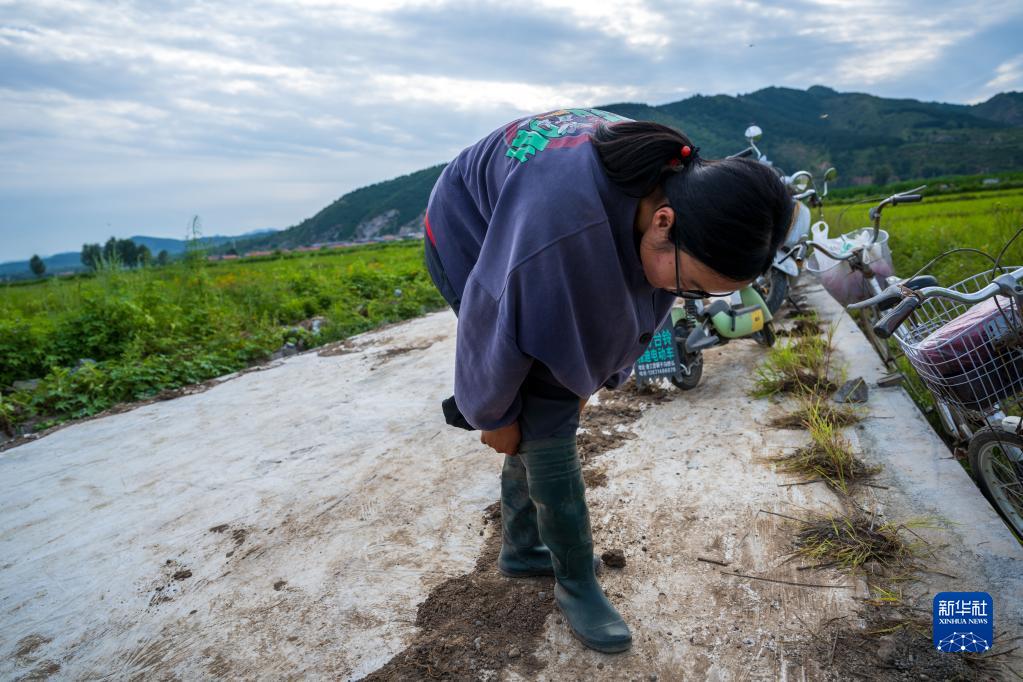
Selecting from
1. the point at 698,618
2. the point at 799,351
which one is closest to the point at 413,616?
the point at 698,618

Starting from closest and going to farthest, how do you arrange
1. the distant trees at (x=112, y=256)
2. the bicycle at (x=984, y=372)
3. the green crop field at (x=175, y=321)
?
1. the bicycle at (x=984, y=372)
2. the green crop field at (x=175, y=321)
3. the distant trees at (x=112, y=256)

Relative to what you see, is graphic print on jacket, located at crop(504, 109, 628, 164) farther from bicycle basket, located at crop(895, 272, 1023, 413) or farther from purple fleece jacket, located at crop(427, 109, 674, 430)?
bicycle basket, located at crop(895, 272, 1023, 413)

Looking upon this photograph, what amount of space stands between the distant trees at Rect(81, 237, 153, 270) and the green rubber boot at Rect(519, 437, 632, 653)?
7.18 m

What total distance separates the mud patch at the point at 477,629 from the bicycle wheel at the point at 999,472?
157cm

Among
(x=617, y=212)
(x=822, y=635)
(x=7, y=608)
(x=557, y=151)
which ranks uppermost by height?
(x=557, y=151)

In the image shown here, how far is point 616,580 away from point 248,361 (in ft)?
15.1

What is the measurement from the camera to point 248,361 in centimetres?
561

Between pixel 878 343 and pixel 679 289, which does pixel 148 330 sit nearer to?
pixel 679 289

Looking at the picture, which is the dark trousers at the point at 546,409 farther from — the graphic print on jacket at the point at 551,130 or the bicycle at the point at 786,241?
the bicycle at the point at 786,241

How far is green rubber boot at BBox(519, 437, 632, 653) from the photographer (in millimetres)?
1627

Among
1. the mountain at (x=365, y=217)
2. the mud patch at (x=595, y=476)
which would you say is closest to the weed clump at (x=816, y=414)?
the mud patch at (x=595, y=476)

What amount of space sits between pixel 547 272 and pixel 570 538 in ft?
2.93

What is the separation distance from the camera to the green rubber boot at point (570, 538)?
5.34 feet

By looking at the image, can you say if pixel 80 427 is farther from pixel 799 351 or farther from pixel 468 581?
pixel 799 351
